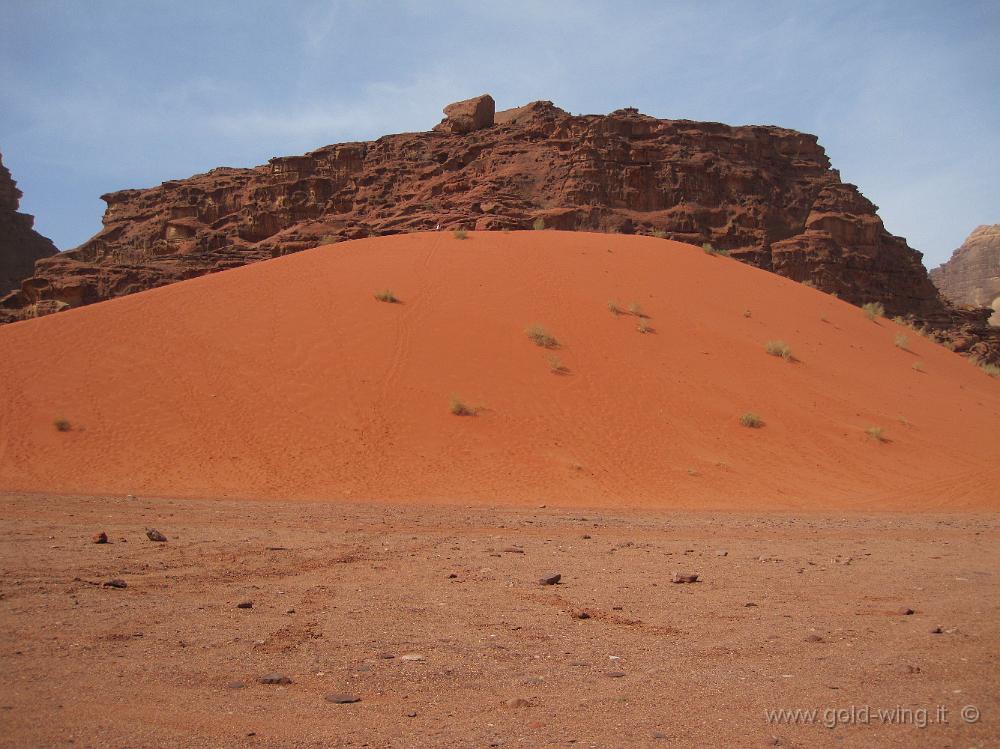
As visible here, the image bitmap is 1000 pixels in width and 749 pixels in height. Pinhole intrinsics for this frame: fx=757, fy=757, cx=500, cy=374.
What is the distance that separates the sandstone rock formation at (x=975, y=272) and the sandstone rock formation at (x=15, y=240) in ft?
280

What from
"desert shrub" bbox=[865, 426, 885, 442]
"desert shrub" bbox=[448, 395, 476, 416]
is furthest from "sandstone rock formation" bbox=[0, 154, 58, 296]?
"desert shrub" bbox=[865, 426, 885, 442]

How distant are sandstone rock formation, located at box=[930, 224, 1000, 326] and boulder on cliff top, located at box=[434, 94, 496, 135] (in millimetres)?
57572

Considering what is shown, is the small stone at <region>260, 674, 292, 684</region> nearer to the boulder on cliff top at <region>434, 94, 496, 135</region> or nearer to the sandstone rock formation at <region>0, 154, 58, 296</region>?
the boulder on cliff top at <region>434, 94, 496, 135</region>

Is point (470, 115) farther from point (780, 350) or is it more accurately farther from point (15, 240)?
point (15, 240)

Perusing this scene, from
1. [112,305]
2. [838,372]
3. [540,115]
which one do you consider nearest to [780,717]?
[838,372]

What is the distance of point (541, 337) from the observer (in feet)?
65.2

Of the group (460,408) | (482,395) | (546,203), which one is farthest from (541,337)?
(546,203)

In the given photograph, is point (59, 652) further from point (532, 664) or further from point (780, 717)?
point (780, 717)

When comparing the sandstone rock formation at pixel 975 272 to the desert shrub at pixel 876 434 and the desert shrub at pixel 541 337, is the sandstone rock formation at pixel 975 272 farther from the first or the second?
the desert shrub at pixel 541 337

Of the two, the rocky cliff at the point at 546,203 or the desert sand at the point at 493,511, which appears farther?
the rocky cliff at the point at 546,203

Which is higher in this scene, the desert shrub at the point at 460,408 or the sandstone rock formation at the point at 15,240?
the sandstone rock formation at the point at 15,240

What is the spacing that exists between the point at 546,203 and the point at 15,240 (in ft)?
151

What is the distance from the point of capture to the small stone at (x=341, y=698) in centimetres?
361

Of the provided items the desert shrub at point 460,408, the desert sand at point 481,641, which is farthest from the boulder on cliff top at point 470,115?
the desert sand at point 481,641
